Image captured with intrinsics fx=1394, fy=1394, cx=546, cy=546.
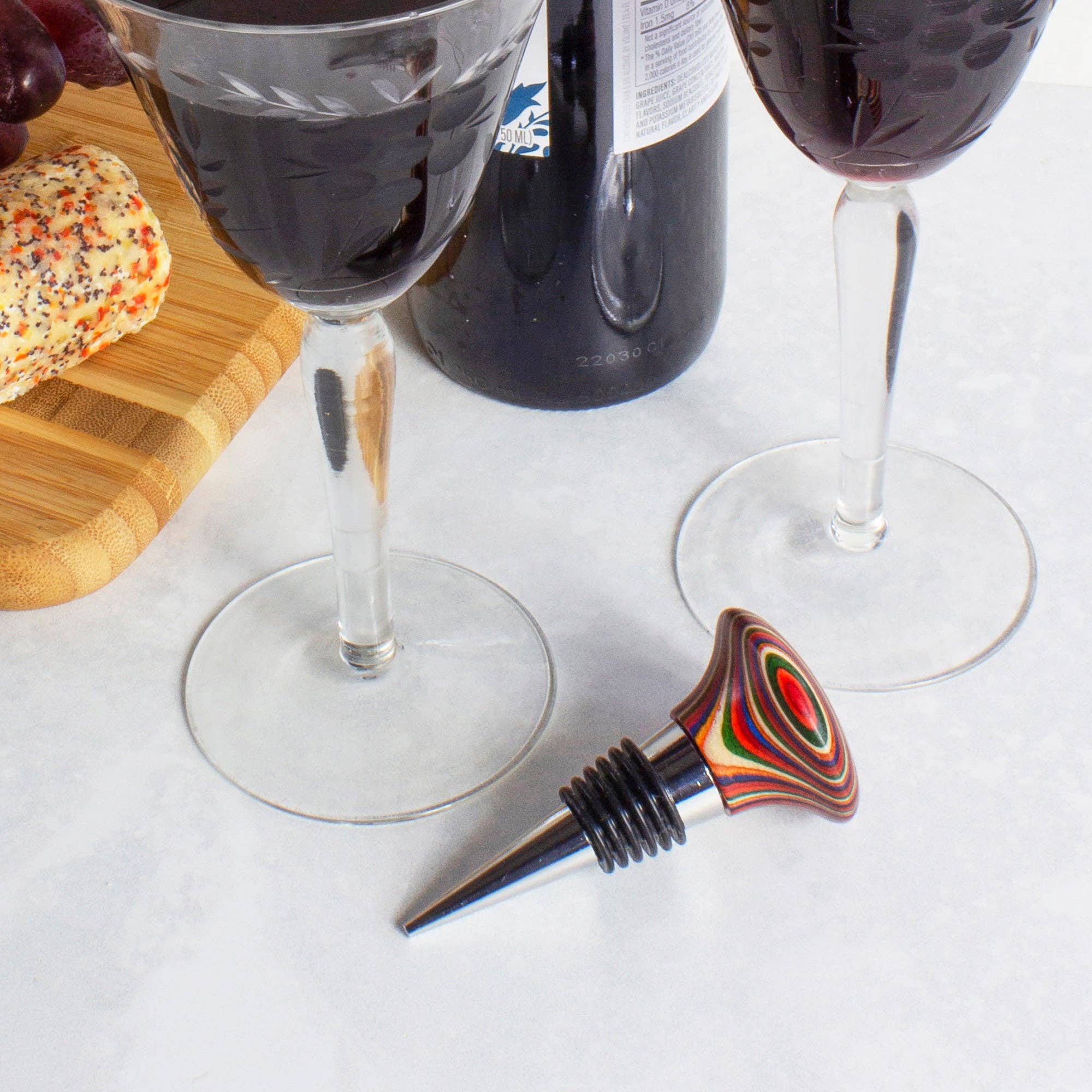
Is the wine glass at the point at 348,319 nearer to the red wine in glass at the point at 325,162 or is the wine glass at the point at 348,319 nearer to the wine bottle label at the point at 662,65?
the red wine in glass at the point at 325,162

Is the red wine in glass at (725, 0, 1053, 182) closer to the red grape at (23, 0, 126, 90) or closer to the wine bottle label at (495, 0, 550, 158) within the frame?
the wine bottle label at (495, 0, 550, 158)

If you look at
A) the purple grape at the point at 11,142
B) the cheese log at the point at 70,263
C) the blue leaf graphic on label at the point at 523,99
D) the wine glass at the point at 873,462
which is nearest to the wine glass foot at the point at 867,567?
the wine glass at the point at 873,462

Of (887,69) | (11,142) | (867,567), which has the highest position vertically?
(887,69)

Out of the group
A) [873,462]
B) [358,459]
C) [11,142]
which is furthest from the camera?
[11,142]

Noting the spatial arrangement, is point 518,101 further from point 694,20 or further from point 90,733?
point 90,733

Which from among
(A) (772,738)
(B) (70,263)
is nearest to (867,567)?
(A) (772,738)

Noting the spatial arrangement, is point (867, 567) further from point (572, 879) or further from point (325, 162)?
point (325, 162)

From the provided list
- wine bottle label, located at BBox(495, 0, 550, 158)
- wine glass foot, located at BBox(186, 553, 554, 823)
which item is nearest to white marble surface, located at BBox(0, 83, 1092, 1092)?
wine glass foot, located at BBox(186, 553, 554, 823)

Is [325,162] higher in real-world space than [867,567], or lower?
higher
